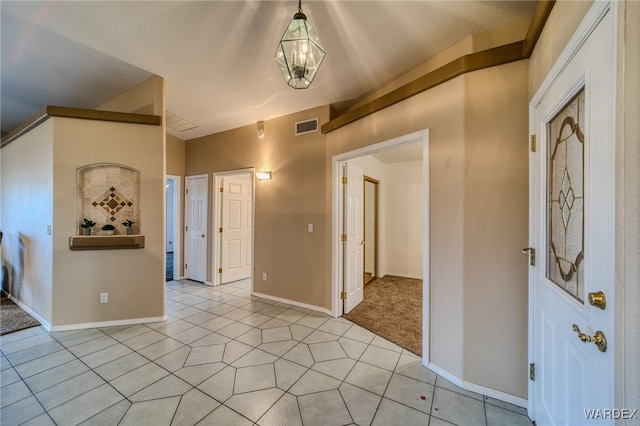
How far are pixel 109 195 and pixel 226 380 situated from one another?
99.1 inches

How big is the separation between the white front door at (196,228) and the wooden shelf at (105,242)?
1790 millimetres

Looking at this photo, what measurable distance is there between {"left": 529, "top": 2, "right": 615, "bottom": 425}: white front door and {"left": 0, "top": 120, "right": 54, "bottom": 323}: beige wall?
4380 mm

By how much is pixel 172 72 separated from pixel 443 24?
2.76 meters

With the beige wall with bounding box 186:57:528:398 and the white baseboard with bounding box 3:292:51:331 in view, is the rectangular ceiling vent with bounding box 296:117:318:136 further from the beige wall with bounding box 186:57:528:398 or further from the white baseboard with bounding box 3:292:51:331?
the white baseboard with bounding box 3:292:51:331

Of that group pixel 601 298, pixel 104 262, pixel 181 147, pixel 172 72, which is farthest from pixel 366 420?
pixel 181 147

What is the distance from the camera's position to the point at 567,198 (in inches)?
49.1

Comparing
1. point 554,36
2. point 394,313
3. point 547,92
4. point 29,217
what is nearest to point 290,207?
point 394,313

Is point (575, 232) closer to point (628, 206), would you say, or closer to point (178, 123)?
point (628, 206)

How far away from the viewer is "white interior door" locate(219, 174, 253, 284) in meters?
4.67

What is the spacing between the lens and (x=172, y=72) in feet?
9.23

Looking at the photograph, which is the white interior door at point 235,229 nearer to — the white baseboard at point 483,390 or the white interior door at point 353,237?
the white interior door at point 353,237

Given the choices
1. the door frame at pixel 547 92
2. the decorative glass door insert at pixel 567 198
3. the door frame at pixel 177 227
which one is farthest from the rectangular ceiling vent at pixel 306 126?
the door frame at pixel 177 227

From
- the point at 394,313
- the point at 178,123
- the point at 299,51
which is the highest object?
the point at 178,123

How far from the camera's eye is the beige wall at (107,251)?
277 centimetres
